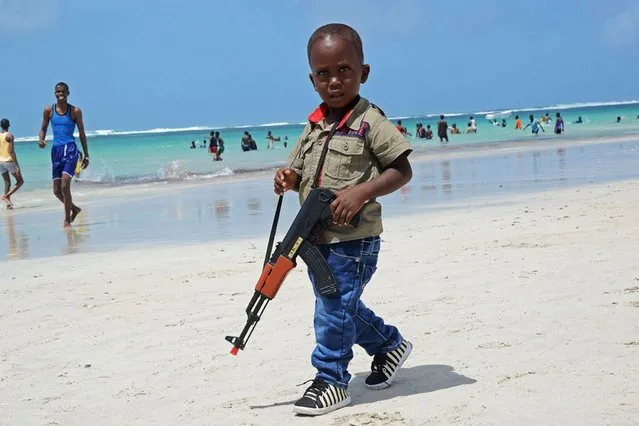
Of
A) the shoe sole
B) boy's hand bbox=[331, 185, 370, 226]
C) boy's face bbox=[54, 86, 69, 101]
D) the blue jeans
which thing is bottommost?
the shoe sole

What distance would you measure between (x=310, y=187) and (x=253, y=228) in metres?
6.45

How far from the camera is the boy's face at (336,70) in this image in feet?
11.9

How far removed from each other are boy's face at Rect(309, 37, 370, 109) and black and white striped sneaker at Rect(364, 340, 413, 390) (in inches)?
43.7

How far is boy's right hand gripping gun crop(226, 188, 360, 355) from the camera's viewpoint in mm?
3613

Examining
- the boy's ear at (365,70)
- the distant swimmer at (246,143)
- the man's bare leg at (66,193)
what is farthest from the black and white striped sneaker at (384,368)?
the distant swimmer at (246,143)

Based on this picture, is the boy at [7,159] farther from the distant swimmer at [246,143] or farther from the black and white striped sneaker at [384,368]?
the distant swimmer at [246,143]

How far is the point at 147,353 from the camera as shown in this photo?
4.83 metres

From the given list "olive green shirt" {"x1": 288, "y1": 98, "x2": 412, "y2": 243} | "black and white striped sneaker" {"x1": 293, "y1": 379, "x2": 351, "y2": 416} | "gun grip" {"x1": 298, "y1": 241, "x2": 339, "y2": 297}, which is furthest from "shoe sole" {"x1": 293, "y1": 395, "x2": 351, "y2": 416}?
"olive green shirt" {"x1": 288, "y1": 98, "x2": 412, "y2": 243}

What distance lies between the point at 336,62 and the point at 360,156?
38 cm

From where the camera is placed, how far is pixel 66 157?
1159 centimetres

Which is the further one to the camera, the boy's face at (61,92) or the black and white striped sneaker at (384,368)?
the boy's face at (61,92)

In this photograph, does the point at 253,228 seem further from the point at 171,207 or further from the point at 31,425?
the point at 31,425

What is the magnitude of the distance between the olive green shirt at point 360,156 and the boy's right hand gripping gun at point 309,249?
6 cm

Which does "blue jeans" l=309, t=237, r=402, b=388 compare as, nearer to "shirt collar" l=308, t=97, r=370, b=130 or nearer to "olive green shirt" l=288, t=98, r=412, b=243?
"olive green shirt" l=288, t=98, r=412, b=243
